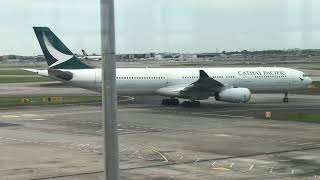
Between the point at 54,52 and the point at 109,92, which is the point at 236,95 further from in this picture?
the point at 109,92

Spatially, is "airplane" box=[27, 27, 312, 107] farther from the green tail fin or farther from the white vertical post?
the white vertical post

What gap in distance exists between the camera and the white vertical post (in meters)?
6.77

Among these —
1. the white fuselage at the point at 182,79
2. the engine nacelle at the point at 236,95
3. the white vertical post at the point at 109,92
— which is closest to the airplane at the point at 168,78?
the white fuselage at the point at 182,79

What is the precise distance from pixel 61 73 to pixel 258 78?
17.7 m

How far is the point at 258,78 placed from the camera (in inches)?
2002

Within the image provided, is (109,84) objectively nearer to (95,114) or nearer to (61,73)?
(95,114)

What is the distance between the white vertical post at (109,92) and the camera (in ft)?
22.2

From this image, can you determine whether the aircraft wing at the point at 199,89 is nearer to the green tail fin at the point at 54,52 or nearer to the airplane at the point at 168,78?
the airplane at the point at 168,78

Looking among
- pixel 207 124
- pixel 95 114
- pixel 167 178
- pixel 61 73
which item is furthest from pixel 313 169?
pixel 61 73

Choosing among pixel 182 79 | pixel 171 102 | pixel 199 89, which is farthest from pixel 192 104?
pixel 182 79

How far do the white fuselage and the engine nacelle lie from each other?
415cm

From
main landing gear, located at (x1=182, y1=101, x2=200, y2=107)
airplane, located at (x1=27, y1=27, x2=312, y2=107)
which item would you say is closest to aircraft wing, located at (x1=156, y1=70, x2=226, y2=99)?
airplane, located at (x1=27, y1=27, x2=312, y2=107)

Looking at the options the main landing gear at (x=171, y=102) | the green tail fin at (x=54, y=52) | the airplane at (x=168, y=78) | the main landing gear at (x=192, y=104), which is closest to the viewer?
the airplane at (x=168, y=78)

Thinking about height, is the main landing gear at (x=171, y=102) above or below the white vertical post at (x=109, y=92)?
below
